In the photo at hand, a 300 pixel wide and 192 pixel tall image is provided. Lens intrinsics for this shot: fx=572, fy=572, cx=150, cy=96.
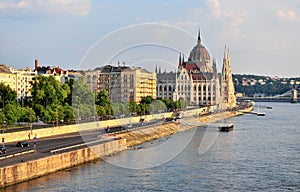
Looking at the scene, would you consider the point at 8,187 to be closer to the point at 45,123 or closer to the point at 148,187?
the point at 148,187

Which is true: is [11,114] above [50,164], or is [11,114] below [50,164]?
above

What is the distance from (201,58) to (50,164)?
12418 cm

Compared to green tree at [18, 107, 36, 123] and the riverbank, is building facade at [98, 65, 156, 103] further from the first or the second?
green tree at [18, 107, 36, 123]

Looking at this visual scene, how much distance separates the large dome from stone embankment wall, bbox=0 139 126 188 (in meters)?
108

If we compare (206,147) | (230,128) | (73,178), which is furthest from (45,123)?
(230,128)

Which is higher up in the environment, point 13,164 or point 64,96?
point 64,96

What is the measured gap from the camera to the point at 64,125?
49.8 meters

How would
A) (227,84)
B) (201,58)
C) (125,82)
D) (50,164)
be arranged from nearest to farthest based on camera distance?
(50,164) < (125,82) < (201,58) < (227,84)

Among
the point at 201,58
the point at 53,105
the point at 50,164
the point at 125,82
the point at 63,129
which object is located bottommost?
the point at 50,164

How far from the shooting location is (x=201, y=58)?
502 feet

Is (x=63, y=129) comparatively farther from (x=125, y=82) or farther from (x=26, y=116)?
(x=125, y=82)

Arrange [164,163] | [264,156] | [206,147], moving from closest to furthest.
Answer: [164,163] → [264,156] → [206,147]

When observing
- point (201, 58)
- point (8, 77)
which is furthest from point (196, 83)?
point (8, 77)

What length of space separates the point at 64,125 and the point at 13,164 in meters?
22.0
